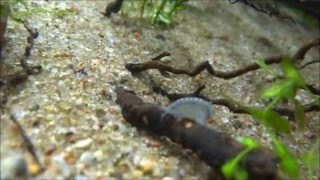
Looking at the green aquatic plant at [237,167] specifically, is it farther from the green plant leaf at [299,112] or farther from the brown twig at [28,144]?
the brown twig at [28,144]

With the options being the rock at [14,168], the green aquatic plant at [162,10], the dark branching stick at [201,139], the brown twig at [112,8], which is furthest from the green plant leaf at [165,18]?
the rock at [14,168]

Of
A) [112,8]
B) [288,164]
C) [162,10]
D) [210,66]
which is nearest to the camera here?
[288,164]

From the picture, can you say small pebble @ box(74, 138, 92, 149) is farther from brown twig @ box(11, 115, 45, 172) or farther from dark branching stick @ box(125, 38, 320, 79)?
dark branching stick @ box(125, 38, 320, 79)

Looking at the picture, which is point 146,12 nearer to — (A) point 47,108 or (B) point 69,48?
(B) point 69,48

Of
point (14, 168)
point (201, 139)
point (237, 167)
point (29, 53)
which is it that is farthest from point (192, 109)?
point (29, 53)

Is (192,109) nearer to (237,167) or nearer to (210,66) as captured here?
(237,167)

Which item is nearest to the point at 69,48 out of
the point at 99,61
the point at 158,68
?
the point at 99,61

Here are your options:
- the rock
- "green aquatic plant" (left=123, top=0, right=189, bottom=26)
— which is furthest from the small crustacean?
"green aquatic plant" (left=123, top=0, right=189, bottom=26)
